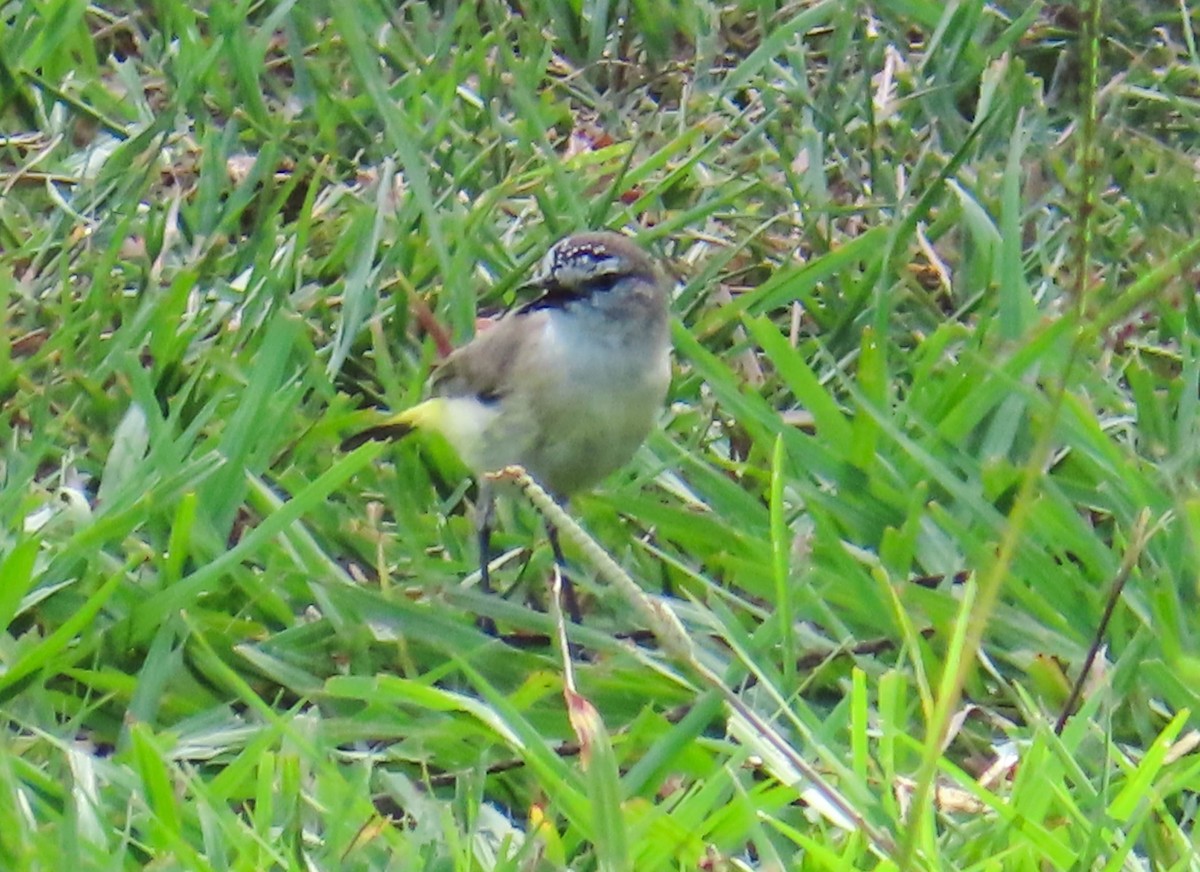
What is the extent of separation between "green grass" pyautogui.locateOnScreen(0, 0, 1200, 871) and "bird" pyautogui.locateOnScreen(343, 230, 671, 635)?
0.10m

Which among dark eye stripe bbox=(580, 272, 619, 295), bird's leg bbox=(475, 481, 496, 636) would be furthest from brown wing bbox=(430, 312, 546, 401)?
bird's leg bbox=(475, 481, 496, 636)

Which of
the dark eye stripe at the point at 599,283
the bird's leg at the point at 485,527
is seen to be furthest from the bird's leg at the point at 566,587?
the dark eye stripe at the point at 599,283

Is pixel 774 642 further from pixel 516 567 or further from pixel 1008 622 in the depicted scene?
pixel 516 567

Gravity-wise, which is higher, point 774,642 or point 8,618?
point 8,618

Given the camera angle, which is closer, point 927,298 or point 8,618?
point 8,618

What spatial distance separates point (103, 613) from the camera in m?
3.73

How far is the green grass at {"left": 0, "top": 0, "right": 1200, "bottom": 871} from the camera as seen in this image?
303cm

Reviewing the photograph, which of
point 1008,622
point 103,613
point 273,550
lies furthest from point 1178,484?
point 103,613

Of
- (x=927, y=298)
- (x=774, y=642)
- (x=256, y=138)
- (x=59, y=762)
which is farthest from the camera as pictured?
(x=256, y=138)

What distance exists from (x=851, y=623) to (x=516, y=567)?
796 millimetres

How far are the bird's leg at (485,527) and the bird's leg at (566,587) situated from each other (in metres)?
0.13

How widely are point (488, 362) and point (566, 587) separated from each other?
0.60 meters

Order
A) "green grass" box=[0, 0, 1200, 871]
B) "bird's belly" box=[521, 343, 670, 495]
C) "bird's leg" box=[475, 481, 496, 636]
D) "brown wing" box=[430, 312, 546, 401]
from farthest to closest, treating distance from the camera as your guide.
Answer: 1. "brown wing" box=[430, 312, 546, 401]
2. "bird's belly" box=[521, 343, 670, 495]
3. "bird's leg" box=[475, 481, 496, 636]
4. "green grass" box=[0, 0, 1200, 871]

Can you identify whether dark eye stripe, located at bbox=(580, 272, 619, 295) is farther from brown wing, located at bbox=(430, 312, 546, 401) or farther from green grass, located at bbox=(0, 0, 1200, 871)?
green grass, located at bbox=(0, 0, 1200, 871)
